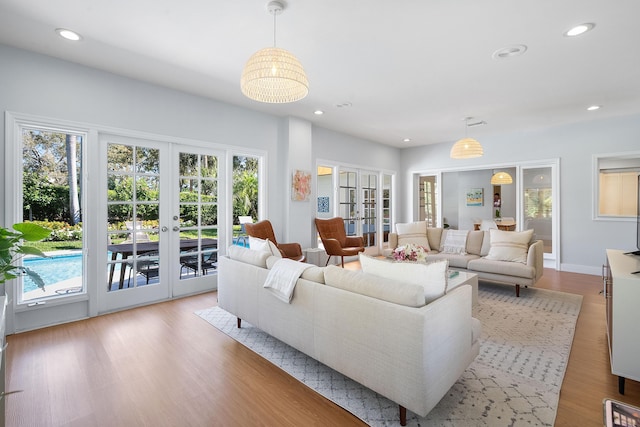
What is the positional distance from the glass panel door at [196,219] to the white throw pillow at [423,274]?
301 centimetres

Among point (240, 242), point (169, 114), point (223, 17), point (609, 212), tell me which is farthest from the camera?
point (609, 212)

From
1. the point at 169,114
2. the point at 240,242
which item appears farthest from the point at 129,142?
the point at 240,242

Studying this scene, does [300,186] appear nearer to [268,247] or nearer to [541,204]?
[268,247]

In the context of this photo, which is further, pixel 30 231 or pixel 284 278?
pixel 284 278

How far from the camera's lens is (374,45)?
287cm

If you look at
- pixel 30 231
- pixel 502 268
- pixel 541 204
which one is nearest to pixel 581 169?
pixel 541 204

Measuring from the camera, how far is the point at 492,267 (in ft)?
13.7

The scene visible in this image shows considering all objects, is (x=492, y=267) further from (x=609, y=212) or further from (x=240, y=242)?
(x=240, y=242)

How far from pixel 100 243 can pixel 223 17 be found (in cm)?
274

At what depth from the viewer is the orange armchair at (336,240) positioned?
5.42 meters

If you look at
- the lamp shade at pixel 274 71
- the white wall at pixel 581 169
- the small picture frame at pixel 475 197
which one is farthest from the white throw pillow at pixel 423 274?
the small picture frame at pixel 475 197

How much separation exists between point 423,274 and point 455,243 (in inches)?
136

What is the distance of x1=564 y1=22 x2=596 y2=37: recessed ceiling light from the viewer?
2.51m

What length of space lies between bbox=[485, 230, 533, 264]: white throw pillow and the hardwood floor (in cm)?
115
